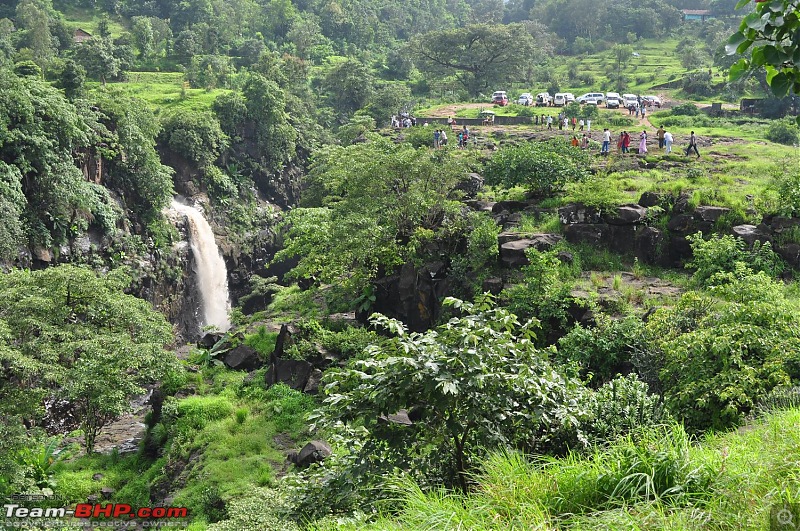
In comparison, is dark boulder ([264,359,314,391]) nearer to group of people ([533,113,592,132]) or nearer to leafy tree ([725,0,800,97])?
leafy tree ([725,0,800,97])

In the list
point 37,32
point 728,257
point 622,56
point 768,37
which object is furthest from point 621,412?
point 622,56

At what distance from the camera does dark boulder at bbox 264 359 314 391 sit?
17844 mm

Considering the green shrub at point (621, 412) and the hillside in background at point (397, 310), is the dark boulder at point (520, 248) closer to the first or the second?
the hillside in background at point (397, 310)

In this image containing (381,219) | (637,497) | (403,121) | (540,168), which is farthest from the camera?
(403,121)

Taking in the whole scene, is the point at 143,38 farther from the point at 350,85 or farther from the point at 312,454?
the point at 312,454

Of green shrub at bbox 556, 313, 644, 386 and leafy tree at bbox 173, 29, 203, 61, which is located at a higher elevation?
leafy tree at bbox 173, 29, 203, 61

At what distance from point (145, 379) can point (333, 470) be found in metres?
11.8

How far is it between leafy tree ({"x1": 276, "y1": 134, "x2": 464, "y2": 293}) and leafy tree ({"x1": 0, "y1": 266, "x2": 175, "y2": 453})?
5547 mm

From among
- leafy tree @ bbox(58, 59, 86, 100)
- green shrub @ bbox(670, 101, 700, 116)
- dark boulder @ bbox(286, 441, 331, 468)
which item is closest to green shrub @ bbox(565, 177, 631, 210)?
dark boulder @ bbox(286, 441, 331, 468)

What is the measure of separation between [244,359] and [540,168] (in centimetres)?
1085

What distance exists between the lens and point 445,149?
24.8 m

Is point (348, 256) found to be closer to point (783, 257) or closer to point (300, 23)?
point (783, 257)

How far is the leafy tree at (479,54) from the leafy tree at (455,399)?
191ft

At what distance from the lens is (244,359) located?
66.6 ft
